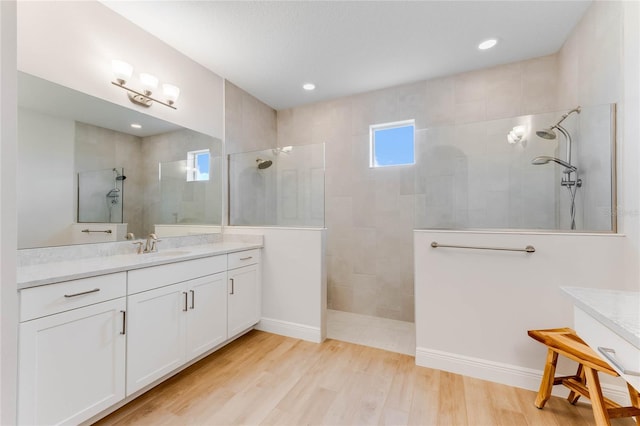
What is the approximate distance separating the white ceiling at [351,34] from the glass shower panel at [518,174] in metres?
0.79

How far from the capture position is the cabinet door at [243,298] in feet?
7.38

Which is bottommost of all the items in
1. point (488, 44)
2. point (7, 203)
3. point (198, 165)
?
point (7, 203)

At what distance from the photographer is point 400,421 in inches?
57.2

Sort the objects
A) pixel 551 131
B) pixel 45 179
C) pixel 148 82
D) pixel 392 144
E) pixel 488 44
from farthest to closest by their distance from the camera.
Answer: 1. pixel 392 144
2. pixel 488 44
3. pixel 148 82
4. pixel 551 131
5. pixel 45 179

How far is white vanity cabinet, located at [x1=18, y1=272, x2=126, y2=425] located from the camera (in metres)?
1.12

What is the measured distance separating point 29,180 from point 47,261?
50cm

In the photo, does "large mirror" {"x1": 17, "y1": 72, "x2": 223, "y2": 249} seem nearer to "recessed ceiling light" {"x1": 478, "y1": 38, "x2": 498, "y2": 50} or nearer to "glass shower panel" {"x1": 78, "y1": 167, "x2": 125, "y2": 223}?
"glass shower panel" {"x1": 78, "y1": 167, "x2": 125, "y2": 223}

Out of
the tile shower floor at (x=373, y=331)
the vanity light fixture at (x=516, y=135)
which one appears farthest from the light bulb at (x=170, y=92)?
the vanity light fixture at (x=516, y=135)

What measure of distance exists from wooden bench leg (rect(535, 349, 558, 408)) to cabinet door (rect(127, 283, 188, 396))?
230 centimetres

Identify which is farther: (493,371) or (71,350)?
(493,371)

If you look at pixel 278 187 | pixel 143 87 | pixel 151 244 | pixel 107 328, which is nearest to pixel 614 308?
pixel 107 328

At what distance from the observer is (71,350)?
1.25m

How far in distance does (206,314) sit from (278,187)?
1.39m

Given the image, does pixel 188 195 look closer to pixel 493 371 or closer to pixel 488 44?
pixel 493 371
